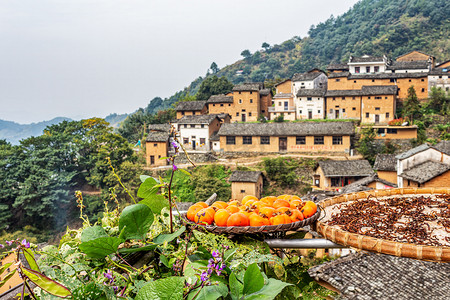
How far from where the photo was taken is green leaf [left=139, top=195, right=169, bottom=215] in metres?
1.13

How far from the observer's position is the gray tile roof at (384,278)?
20.8 feet

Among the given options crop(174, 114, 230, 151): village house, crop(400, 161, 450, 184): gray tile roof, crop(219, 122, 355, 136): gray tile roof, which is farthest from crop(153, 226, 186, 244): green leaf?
crop(174, 114, 230, 151): village house

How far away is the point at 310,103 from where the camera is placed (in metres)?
25.7

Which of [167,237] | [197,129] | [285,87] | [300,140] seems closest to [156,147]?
[197,129]

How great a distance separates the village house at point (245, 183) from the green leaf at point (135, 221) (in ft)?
55.7

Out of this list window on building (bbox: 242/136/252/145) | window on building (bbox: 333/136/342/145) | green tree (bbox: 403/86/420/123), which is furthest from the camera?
window on building (bbox: 242/136/252/145)

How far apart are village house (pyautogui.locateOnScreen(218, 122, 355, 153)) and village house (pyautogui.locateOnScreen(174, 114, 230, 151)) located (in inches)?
41.6

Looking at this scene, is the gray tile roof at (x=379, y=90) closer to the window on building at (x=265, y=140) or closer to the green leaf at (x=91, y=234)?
the window on building at (x=265, y=140)

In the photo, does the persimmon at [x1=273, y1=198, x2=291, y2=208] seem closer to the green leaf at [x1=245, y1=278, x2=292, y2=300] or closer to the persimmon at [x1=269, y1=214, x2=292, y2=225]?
the persimmon at [x1=269, y1=214, x2=292, y2=225]

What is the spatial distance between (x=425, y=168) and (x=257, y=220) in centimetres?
1341

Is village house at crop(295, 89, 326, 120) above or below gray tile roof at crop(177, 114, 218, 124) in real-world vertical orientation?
above

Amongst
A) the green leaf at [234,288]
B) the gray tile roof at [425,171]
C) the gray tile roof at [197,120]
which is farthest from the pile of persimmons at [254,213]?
the gray tile roof at [197,120]

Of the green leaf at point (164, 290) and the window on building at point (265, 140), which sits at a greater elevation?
the green leaf at point (164, 290)

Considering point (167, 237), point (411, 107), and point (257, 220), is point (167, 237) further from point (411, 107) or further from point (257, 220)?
point (411, 107)
